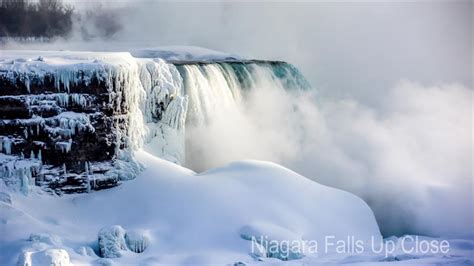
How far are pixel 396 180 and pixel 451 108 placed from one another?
6.93 meters

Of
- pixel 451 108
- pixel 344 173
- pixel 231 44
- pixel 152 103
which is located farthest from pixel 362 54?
pixel 152 103

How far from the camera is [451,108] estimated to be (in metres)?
19.4

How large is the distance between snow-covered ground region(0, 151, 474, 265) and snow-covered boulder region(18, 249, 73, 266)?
0.01 m

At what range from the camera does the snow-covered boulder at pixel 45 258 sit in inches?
241

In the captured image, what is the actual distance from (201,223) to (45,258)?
6.85 feet

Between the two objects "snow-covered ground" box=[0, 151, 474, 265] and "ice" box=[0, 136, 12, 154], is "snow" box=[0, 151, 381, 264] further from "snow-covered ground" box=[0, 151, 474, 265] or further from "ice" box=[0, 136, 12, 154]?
"ice" box=[0, 136, 12, 154]

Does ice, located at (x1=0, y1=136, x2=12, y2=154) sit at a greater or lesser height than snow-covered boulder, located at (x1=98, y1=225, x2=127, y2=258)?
greater

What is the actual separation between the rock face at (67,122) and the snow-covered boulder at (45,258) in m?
1.72

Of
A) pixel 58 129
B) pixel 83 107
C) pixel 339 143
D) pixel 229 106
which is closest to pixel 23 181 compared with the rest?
pixel 58 129

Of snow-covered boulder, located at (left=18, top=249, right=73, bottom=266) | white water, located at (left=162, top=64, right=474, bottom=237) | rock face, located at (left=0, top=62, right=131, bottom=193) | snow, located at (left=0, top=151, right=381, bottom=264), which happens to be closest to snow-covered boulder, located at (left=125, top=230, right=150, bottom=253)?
snow, located at (left=0, top=151, right=381, bottom=264)

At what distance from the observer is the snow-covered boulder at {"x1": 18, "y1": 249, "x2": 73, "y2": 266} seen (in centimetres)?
613

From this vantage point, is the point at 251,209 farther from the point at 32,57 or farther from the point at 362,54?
the point at 362,54

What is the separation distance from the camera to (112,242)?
7.10 meters

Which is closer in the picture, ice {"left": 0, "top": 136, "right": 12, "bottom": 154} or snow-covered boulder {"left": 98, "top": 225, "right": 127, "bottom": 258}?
snow-covered boulder {"left": 98, "top": 225, "right": 127, "bottom": 258}
